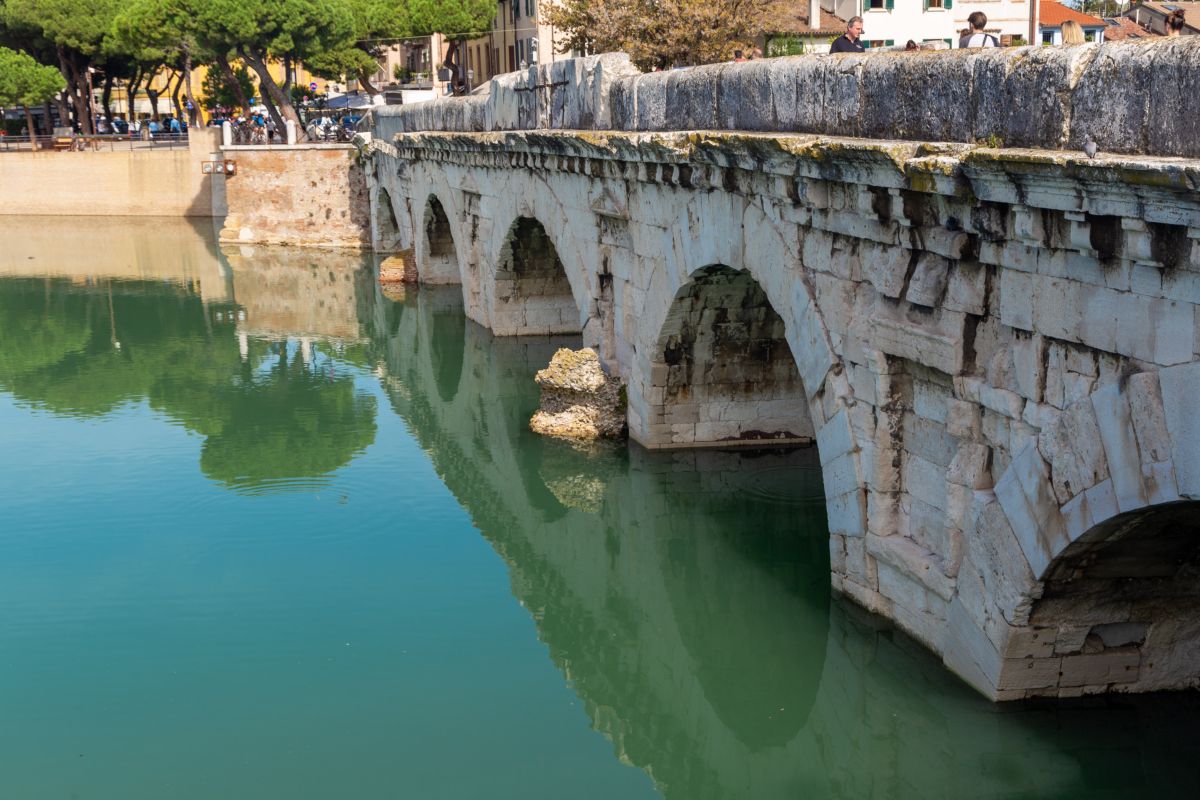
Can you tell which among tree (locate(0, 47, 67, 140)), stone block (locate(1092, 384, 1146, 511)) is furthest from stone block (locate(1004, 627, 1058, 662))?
tree (locate(0, 47, 67, 140))

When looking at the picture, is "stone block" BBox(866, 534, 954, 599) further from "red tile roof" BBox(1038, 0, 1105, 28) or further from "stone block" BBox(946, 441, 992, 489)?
"red tile roof" BBox(1038, 0, 1105, 28)

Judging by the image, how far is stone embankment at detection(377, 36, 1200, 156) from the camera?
220 inches

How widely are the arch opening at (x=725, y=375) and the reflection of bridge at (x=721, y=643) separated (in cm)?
30

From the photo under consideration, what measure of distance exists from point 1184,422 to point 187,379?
1504cm

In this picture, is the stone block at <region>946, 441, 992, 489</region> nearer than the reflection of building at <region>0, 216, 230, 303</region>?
Yes

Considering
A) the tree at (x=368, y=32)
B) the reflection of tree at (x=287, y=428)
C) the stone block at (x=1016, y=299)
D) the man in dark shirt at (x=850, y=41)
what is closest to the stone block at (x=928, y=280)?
the stone block at (x=1016, y=299)

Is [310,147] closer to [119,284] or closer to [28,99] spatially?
[119,284]

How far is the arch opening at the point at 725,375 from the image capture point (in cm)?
1187

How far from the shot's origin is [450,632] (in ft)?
31.2

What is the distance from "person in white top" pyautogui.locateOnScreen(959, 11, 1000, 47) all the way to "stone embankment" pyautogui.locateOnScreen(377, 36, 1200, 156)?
1089mm

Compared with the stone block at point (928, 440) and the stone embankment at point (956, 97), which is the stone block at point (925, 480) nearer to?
the stone block at point (928, 440)

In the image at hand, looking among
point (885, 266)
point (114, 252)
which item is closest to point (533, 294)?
point (885, 266)

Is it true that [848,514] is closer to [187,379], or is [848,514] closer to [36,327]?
[187,379]

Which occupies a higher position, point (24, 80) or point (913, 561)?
point (24, 80)
